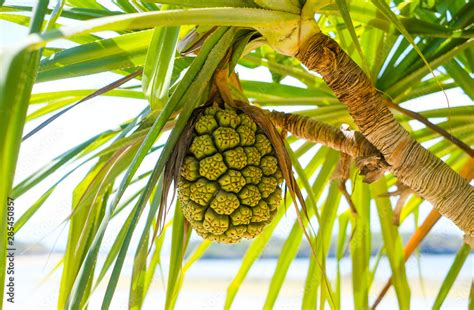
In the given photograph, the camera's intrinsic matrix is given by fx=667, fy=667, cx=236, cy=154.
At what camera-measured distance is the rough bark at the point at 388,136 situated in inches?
26.5

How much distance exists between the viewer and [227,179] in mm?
646

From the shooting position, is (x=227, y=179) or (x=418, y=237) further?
(x=418, y=237)

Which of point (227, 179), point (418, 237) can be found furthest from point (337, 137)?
point (418, 237)

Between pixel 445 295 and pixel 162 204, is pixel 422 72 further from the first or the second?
pixel 162 204

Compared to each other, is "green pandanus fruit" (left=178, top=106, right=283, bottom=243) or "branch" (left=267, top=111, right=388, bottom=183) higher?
"branch" (left=267, top=111, right=388, bottom=183)

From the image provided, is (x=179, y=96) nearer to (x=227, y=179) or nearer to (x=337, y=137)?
(x=227, y=179)

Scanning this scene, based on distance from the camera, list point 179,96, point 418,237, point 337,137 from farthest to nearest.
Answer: point 418,237
point 337,137
point 179,96

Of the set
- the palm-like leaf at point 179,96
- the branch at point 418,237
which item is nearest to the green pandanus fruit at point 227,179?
the palm-like leaf at point 179,96

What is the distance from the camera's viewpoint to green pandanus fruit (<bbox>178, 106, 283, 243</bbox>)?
65cm

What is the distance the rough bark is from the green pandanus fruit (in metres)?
0.10

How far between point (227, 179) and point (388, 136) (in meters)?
0.19

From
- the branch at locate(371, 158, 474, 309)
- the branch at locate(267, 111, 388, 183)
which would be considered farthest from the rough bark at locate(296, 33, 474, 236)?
the branch at locate(371, 158, 474, 309)

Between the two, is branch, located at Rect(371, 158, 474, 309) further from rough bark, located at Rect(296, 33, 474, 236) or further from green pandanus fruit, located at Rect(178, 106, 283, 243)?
green pandanus fruit, located at Rect(178, 106, 283, 243)

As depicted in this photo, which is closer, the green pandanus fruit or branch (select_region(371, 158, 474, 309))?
the green pandanus fruit
